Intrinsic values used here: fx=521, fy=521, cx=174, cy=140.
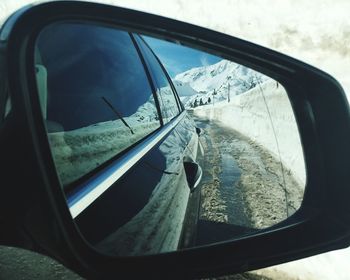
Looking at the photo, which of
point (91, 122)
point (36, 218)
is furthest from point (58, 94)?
point (36, 218)

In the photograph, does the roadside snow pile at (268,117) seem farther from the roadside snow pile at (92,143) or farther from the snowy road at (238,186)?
the roadside snow pile at (92,143)

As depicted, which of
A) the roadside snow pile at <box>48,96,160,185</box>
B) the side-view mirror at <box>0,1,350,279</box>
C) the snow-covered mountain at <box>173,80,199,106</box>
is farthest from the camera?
the snow-covered mountain at <box>173,80,199,106</box>

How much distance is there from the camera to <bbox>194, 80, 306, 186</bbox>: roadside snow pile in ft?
6.86

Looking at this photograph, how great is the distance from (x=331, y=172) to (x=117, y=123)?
786 mm

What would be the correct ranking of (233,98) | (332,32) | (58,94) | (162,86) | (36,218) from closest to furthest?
1. (36,218)
2. (58,94)
3. (233,98)
4. (162,86)
5. (332,32)

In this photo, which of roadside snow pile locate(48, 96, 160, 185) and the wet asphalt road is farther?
the wet asphalt road

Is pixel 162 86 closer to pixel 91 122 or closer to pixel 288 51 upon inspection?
pixel 91 122

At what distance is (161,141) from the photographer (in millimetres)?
2266

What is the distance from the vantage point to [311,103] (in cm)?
193

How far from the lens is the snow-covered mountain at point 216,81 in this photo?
1.98 metres

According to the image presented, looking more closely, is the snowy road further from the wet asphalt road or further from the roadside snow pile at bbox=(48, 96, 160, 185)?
the roadside snow pile at bbox=(48, 96, 160, 185)

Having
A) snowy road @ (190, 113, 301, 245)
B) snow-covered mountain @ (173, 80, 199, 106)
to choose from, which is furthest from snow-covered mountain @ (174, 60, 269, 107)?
snowy road @ (190, 113, 301, 245)

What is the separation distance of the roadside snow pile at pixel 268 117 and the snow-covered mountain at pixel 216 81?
1.4 inches

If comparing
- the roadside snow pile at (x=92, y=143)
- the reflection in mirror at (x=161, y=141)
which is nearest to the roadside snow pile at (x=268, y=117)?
the reflection in mirror at (x=161, y=141)
